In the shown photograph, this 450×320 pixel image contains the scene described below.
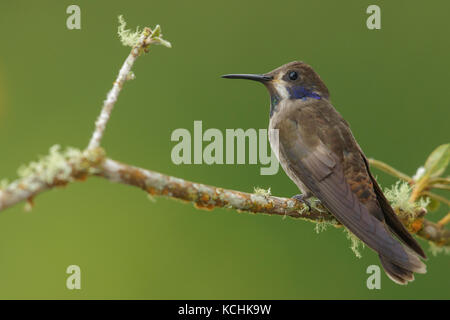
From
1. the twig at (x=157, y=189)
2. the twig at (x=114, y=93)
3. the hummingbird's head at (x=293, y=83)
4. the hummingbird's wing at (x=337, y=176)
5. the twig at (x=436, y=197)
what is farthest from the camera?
the hummingbird's head at (x=293, y=83)

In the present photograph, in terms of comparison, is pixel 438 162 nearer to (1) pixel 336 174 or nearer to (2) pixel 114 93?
(1) pixel 336 174

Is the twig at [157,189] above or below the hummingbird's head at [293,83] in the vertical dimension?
below

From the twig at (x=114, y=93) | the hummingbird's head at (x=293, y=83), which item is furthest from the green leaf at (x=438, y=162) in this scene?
the twig at (x=114, y=93)

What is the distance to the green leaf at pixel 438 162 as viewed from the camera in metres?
2.96

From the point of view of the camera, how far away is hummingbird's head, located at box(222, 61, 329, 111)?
150 inches

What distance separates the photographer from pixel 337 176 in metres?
3.08

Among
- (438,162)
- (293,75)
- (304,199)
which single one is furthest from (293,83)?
(438,162)

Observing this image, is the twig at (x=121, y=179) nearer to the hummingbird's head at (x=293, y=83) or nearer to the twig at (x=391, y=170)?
the twig at (x=391, y=170)

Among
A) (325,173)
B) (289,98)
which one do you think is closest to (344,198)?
(325,173)

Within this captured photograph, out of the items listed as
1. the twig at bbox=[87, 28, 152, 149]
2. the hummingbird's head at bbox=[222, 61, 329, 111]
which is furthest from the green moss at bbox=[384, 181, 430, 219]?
the twig at bbox=[87, 28, 152, 149]

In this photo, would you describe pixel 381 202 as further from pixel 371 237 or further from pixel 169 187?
pixel 169 187

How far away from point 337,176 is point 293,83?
96 cm

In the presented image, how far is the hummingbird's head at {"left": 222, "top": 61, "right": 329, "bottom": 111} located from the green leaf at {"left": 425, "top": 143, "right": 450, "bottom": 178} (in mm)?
1038

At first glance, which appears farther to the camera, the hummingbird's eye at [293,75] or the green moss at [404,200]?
the hummingbird's eye at [293,75]
